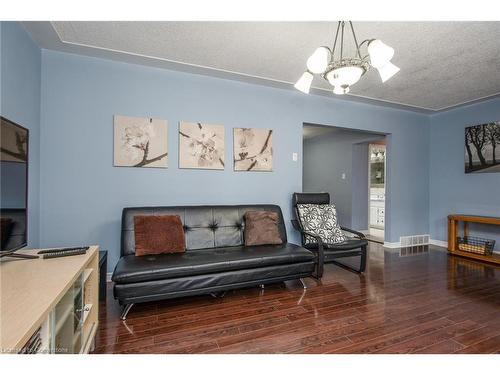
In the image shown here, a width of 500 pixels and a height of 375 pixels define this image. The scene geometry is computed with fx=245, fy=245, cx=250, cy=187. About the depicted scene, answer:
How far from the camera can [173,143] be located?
2.93m

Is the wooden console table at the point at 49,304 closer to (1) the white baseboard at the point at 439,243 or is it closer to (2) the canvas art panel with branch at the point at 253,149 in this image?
(2) the canvas art panel with branch at the point at 253,149

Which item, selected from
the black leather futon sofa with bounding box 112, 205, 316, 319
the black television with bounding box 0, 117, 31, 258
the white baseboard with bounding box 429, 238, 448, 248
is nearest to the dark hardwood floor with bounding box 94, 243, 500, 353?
the black leather futon sofa with bounding box 112, 205, 316, 319

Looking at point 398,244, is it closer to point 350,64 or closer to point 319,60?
point 350,64

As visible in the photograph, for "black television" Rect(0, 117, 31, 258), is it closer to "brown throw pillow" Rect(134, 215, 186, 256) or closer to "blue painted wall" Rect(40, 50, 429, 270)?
"brown throw pillow" Rect(134, 215, 186, 256)

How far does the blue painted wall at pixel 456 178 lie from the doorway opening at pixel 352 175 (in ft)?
2.93

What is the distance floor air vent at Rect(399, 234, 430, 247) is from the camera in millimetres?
4410

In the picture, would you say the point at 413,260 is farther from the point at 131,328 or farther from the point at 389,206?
the point at 131,328

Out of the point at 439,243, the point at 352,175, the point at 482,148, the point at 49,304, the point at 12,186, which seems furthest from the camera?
the point at 352,175

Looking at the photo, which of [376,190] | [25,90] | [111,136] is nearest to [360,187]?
[376,190]

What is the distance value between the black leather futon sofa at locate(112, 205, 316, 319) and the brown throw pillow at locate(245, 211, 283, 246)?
82mm

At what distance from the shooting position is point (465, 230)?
13.3 feet

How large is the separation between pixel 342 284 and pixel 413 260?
5.37 feet

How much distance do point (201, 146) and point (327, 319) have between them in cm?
226
